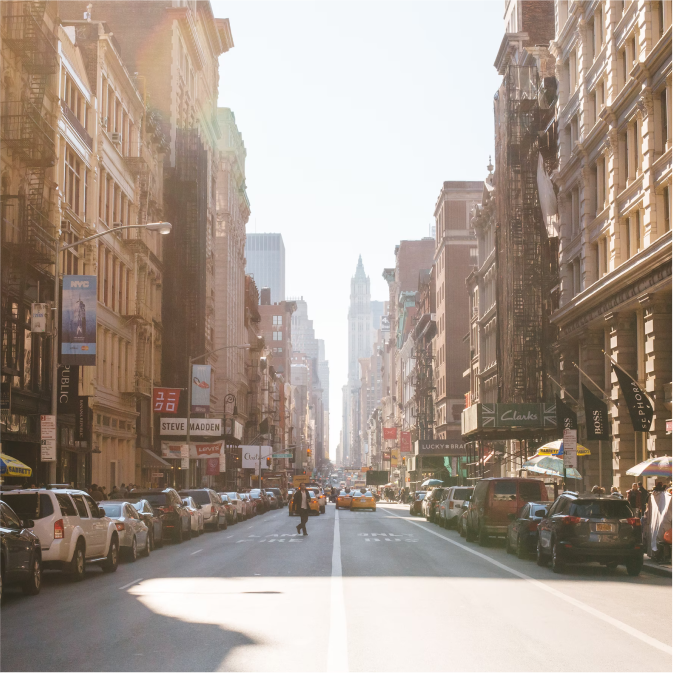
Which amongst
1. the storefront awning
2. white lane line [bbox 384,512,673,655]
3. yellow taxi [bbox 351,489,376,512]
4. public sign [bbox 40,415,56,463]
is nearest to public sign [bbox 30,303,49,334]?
public sign [bbox 40,415,56,463]

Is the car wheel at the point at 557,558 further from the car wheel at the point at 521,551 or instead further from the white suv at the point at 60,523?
the white suv at the point at 60,523

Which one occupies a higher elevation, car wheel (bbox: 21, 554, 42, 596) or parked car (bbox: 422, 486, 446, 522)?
car wheel (bbox: 21, 554, 42, 596)

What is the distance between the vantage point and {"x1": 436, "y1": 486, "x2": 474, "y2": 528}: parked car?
139 ft

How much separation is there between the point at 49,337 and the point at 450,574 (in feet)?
73.3

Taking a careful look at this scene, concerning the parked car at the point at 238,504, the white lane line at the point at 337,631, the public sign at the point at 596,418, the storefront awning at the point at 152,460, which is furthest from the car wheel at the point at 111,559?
the storefront awning at the point at 152,460

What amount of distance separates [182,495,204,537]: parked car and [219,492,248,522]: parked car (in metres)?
12.6

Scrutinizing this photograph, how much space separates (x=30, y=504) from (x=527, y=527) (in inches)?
464

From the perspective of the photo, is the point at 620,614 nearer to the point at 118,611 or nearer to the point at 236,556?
the point at 118,611

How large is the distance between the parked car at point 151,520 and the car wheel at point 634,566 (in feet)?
44.0

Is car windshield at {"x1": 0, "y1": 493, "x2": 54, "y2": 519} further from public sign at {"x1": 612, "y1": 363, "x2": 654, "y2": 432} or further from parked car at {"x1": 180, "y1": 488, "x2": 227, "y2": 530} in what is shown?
parked car at {"x1": 180, "y1": 488, "x2": 227, "y2": 530}

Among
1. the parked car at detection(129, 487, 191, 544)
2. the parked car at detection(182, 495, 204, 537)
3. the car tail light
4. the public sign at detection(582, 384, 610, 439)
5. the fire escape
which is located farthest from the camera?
the public sign at detection(582, 384, 610, 439)

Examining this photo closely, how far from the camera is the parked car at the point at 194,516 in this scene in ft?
121

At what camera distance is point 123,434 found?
54344 millimetres

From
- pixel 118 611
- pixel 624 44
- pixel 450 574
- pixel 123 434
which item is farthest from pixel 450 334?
pixel 118 611
